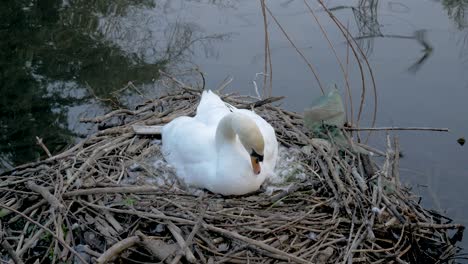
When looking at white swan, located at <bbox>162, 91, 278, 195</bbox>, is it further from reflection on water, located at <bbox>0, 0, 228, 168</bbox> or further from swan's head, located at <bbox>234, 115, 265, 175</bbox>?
reflection on water, located at <bbox>0, 0, 228, 168</bbox>

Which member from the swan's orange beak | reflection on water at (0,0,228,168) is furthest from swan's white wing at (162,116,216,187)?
reflection on water at (0,0,228,168)

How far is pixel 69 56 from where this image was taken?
8531 mm

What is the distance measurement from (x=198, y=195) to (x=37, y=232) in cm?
112

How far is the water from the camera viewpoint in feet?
23.6

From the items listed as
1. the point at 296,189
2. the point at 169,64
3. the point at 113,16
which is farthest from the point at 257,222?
the point at 113,16

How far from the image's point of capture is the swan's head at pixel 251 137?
16.2ft

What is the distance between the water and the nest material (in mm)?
1394

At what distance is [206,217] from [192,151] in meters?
0.74

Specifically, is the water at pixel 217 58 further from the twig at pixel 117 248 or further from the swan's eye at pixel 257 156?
the twig at pixel 117 248

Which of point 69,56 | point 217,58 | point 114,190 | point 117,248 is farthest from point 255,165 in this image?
point 69,56

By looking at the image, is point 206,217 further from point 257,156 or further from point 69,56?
point 69,56

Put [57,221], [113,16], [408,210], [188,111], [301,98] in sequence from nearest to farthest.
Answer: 1. [57,221]
2. [408,210]
3. [188,111]
4. [301,98]
5. [113,16]

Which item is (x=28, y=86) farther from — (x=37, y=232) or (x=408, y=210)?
(x=408, y=210)

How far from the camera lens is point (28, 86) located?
8031 mm
